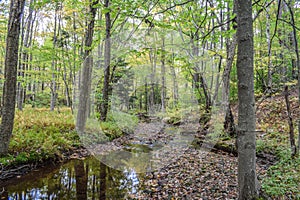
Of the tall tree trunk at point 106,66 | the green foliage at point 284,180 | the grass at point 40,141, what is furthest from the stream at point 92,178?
the tall tree trunk at point 106,66

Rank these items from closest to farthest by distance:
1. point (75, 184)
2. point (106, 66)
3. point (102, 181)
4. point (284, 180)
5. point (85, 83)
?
1. point (284, 180)
2. point (75, 184)
3. point (102, 181)
4. point (85, 83)
5. point (106, 66)

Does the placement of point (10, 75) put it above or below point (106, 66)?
below

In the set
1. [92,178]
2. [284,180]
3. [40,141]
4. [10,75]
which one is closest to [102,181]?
[92,178]

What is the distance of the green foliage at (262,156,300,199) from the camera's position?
3.16 m

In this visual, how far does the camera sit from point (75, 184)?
15.6 ft

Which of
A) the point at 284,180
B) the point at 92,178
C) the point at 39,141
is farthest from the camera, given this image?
the point at 39,141

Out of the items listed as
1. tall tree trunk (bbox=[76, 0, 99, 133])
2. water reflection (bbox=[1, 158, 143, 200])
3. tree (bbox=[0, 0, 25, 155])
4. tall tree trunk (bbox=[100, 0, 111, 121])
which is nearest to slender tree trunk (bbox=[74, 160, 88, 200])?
water reflection (bbox=[1, 158, 143, 200])

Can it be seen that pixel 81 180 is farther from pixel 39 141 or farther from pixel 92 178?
pixel 39 141

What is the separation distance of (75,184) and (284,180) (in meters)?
4.63

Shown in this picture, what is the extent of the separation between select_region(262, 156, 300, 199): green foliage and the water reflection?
276 cm

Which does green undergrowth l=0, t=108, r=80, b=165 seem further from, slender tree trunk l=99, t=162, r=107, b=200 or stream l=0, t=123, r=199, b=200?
slender tree trunk l=99, t=162, r=107, b=200

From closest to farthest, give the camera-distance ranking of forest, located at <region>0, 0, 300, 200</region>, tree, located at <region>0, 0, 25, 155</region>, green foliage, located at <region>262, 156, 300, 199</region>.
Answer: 1. forest, located at <region>0, 0, 300, 200</region>
2. green foliage, located at <region>262, 156, 300, 199</region>
3. tree, located at <region>0, 0, 25, 155</region>

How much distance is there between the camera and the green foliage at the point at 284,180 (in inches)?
124

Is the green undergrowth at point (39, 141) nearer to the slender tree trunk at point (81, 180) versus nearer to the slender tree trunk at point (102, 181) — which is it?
the slender tree trunk at point (81, 180)
